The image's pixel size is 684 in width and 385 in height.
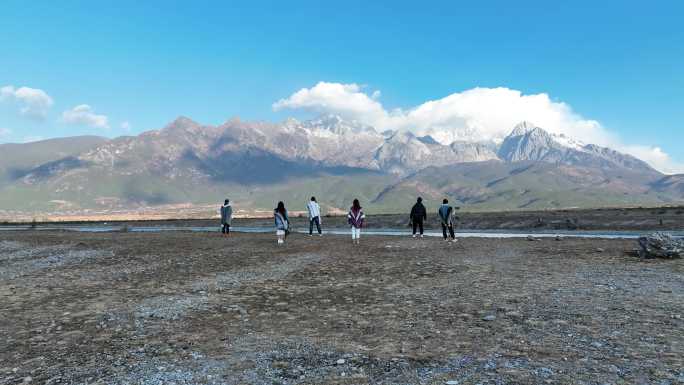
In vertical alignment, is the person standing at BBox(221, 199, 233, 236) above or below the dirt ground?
above

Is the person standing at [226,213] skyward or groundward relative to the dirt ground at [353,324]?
skyward

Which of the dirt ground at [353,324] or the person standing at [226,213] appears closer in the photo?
the dirt ground at [353,324]

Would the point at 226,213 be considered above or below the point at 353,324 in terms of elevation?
above

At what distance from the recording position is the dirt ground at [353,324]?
27.5ft

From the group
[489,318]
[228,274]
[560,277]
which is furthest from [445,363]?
[228,274]

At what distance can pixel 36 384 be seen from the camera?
8117mm

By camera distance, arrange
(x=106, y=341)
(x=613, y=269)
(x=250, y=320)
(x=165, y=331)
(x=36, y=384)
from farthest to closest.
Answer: (x=613, y=269) < (x=250, y=320) < (x=165, y=331) < (x=106, y=341) < (x=36, y=384)

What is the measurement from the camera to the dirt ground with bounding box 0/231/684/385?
329 inches

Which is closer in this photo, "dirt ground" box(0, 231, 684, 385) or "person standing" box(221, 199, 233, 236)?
"dirt ground" box(0, 231, 684, 385)

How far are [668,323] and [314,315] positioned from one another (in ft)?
27.7

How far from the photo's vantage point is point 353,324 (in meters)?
11.7

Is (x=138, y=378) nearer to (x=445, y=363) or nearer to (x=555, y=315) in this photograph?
(x=445, y=363)

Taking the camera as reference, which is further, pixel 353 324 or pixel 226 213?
pixel 226 213

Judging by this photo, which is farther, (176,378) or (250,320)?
(250,320)
